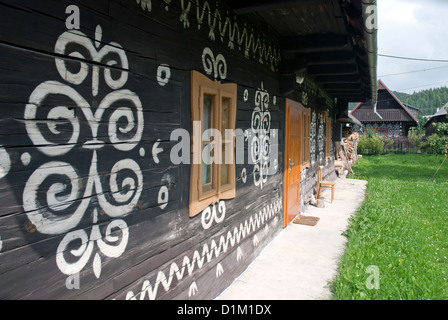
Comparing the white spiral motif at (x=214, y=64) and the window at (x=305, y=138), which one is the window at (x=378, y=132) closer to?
the window at (x=305, y=138)

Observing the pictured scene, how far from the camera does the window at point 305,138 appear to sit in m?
7.24

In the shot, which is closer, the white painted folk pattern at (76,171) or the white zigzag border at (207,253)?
the white painted folk pattern at (76,171)

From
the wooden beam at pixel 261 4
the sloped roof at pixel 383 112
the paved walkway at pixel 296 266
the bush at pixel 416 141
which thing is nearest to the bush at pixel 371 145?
the bush at pixel 416 141

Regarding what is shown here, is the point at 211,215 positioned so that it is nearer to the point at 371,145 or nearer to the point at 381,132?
the point at 371,145

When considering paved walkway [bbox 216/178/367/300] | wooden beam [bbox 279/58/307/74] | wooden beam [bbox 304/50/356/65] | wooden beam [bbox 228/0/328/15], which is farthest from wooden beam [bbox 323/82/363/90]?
wooden beam [bbox 228/0/328/15]

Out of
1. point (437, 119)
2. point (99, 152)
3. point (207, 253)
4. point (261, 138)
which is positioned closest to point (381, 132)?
Answer: point (437, 119)

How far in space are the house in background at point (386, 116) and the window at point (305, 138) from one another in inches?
1103

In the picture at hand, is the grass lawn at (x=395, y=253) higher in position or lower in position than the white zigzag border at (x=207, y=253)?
lower

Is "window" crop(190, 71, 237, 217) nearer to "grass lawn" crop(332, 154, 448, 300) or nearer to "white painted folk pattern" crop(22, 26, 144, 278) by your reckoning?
"white painted folk pattern" crop(22, 26, 144, 278)

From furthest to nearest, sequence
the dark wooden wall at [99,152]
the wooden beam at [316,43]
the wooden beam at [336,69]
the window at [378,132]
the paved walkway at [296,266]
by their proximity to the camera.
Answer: the window at [378,132] < the wooden beam at [336,69] < the wooden beam at [316,43] < the paved walkway at [296,266] < the dark wooden wall at [99,152]

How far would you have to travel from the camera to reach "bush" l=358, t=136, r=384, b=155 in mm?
28562

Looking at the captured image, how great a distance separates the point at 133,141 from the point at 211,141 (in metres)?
1.15

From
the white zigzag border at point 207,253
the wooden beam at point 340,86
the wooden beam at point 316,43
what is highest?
the wooden beam at point 340,86

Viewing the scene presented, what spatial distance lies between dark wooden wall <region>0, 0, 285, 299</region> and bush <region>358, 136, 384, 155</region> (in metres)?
28.5
